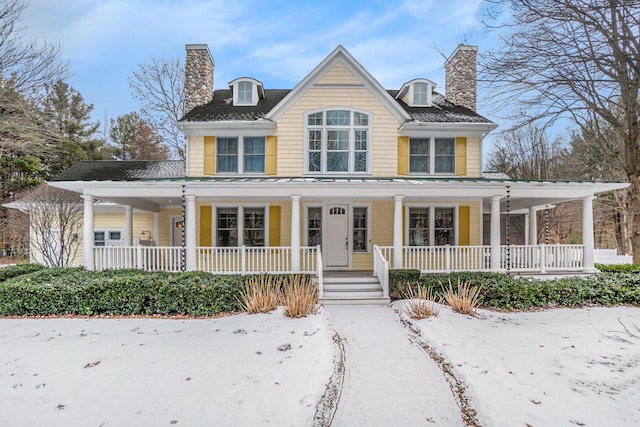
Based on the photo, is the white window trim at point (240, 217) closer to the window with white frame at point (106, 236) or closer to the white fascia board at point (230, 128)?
the white fascia board at point (230, 128)

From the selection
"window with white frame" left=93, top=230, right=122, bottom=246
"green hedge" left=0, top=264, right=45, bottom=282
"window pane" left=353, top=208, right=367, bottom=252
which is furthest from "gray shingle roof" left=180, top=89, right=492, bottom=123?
"green hedge" left=0, top=264, right=45, bottom=282

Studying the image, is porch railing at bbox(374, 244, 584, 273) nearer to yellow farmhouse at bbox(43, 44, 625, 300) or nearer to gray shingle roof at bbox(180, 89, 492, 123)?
yellow farmhouse at bbox(43, 44, 625, 300)

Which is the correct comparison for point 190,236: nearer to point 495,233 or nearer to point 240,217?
point 240,217

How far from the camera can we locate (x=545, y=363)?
533 centimetres

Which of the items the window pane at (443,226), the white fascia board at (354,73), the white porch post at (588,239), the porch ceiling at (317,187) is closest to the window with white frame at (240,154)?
the white fascia board at (354,73)

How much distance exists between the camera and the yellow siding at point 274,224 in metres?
12.0

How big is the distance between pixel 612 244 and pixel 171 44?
38810mm

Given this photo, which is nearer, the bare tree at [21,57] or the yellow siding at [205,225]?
the bare tree at [21,57]

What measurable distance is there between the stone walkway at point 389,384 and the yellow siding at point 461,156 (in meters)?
7.52

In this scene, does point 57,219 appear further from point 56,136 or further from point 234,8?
point 234,8

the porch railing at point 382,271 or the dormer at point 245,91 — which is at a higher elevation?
the dormer at point 245,91

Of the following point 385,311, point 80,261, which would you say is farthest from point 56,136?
point 385,311

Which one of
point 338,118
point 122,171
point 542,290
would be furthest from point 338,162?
point 122,171

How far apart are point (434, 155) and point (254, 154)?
6.85m
